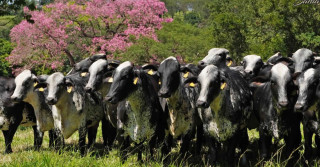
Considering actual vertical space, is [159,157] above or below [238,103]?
below

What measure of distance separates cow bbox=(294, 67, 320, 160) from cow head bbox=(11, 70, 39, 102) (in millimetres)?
4707

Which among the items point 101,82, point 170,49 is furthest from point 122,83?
point 170,49

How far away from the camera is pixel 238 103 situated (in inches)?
221

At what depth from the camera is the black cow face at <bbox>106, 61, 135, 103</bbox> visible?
5.63 m

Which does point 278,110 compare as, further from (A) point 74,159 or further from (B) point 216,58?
(A) point 74,159

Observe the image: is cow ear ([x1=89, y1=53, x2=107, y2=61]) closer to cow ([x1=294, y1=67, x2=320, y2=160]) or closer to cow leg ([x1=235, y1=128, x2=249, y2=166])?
cow leg ([x1=235, y1=128, x2=249, y2=166])

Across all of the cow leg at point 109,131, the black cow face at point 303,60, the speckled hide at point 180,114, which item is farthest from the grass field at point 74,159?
the black cow face at point 303,60

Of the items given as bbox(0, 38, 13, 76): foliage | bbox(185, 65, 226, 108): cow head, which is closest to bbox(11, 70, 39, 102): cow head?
bbox(185, 65, 226, 108): cow head

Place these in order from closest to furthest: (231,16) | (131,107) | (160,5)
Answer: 1. (131,107)
2. (231,16)
3. (160,5)

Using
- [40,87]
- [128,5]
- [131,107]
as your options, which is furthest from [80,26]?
[131,107]

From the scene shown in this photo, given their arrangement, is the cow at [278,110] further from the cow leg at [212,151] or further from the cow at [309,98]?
the cow leg at [212,151]

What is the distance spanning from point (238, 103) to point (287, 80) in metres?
0.75

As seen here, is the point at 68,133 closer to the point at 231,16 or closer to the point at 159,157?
the point at 159,157

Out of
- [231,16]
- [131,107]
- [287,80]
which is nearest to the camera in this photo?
[287,80]
